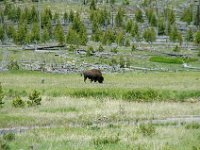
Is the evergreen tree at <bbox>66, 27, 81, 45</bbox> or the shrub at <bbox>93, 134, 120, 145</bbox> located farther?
the evergreen tree at <bbox>66, 27, 81, 45</bbox>

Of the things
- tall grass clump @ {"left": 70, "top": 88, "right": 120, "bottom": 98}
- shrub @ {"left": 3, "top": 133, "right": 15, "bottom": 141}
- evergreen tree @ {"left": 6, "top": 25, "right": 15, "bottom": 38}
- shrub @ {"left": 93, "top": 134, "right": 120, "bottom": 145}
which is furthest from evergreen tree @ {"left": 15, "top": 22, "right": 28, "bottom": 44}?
shrub @ {"left": 93, "top": 134, "right": 120, "bottom": 145}

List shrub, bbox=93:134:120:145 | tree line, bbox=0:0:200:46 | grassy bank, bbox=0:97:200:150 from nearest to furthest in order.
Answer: grassy bank, bbox=0:97:200:150, shrub, bbox=93:134:120:145, tree line, bbox=0:0:200:46

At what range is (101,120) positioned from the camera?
29.5m

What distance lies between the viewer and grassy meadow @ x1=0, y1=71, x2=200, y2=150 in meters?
20.8

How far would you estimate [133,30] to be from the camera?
15050 centimetres

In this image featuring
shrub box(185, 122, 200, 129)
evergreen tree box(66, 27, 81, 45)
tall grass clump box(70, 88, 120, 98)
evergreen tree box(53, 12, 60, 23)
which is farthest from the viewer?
evergreen tree box(53, 12, 60, 23)

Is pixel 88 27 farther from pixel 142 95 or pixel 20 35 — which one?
pixel 142 95

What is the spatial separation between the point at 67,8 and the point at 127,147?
6782 inches

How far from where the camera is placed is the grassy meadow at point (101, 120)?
20.8 m

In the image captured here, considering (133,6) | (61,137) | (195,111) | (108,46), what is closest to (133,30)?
(108,46)

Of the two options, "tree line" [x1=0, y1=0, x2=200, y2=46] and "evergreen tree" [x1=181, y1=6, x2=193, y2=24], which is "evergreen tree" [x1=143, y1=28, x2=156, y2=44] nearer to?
"tree line" [x1=0, y1=0, x2=200, y2=46]

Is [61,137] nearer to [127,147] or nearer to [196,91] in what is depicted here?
[127,147]

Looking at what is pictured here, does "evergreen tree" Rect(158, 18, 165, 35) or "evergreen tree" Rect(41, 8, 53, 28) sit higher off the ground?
"evergreen tree" Rect(41, 8, 53, 28)

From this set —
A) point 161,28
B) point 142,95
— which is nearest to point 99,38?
point 161,28
